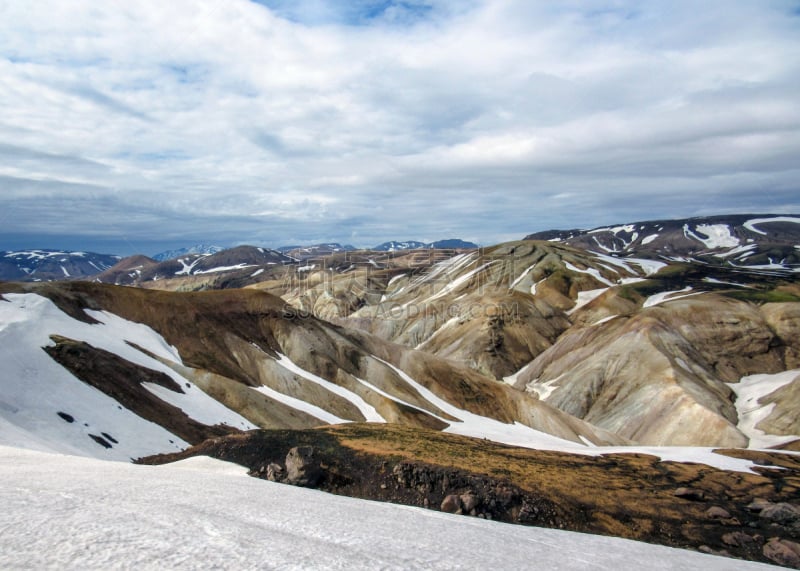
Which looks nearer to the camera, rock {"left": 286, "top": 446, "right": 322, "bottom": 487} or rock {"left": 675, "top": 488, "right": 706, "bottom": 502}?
rock {"left": 286, "top": 446, "right": 322, "bottom": 487}

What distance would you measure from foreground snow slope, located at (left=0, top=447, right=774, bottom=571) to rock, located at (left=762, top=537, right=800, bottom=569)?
4.62m

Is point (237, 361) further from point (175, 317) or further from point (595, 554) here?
point (595, 554)

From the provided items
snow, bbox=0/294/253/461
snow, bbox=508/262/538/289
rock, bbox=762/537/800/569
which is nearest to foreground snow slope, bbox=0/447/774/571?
rock, bbox=762/537/800/569

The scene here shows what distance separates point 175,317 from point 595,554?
70.2 meters

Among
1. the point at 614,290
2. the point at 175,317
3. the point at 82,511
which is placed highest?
the point at 82,511

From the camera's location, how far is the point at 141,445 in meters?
34.0

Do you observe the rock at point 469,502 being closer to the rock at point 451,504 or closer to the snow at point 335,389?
the rock at point 451,504

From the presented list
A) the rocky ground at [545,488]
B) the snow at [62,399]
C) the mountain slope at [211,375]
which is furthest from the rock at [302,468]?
the mountain slope at [211,375]

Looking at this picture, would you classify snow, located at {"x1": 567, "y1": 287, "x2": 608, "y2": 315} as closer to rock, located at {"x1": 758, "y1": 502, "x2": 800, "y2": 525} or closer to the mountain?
the mountain

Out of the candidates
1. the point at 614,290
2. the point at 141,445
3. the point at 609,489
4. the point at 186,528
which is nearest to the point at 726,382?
the point at 614,290

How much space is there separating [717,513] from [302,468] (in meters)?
23.8

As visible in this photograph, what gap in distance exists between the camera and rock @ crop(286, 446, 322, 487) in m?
25.8

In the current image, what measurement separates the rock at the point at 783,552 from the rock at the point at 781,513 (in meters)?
3.16

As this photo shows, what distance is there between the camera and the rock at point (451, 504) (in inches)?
979
